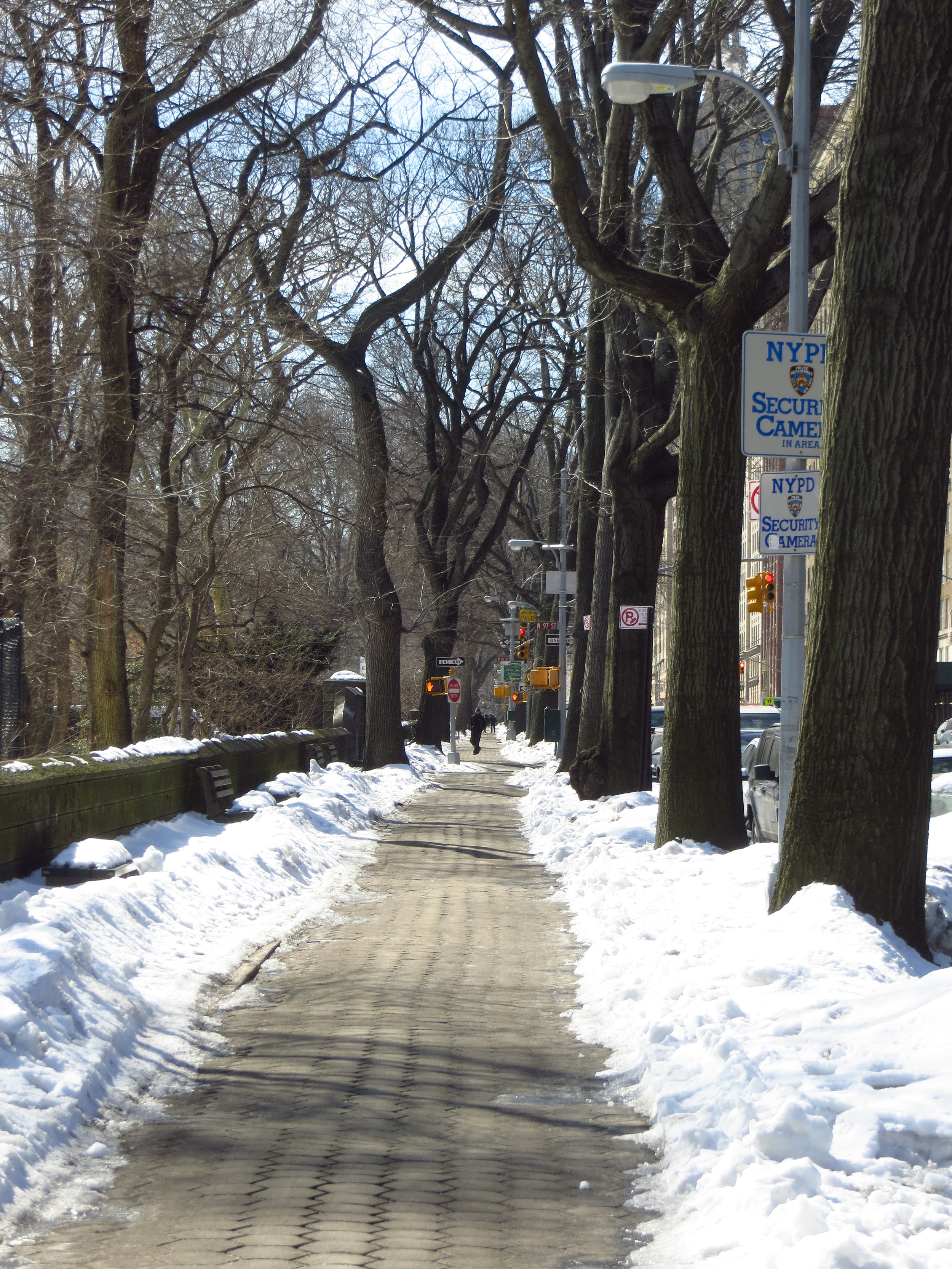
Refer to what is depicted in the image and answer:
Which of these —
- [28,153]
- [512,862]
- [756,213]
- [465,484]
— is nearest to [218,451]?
[28,153]

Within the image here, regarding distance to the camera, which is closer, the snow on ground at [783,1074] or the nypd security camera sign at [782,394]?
the snow on ground at [783,1074]

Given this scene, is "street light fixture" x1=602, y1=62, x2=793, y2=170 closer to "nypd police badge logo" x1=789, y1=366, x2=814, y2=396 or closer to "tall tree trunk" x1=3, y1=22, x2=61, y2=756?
"nypd police badge logo" x1=789, y1=366, x2=814, y2=396

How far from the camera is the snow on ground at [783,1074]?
4.44 m

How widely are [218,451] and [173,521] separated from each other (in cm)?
197

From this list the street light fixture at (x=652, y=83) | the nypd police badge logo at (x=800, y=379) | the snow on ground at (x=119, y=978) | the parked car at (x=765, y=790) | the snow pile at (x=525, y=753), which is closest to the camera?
the snow on ground at (x=119, y=978)

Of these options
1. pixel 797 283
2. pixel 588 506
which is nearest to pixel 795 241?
pixel 797 283

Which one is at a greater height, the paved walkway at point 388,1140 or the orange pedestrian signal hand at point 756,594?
the orange pedestrian signal hand at point 756,594

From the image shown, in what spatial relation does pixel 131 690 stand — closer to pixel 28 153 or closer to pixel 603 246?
pixel 28 153

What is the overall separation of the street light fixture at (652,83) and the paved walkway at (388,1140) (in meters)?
6.84

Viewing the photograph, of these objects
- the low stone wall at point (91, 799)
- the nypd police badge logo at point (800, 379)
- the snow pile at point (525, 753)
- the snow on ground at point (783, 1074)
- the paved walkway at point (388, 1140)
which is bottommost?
the snow pile at point (525, 753)

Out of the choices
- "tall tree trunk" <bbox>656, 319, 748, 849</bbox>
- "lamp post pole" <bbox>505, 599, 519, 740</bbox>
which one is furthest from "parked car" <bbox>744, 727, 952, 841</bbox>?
"lamp post pole" <bbox>505, 599, 519, 740</bbox>

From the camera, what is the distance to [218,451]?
20.8 metres

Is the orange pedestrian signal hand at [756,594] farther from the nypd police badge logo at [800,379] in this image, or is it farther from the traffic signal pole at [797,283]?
the nypd police badge logo at [800,379]

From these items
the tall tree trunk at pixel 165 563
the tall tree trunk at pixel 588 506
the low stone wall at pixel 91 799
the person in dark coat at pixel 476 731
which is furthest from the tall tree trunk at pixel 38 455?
the person in dark coat at pixel 476 731
